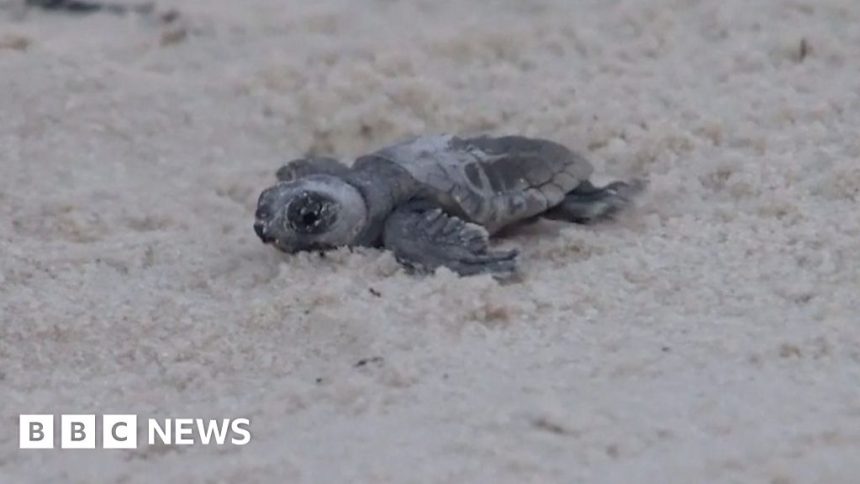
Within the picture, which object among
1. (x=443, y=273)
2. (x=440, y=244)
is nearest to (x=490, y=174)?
(x=440, y=244)

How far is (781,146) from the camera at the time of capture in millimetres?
3008

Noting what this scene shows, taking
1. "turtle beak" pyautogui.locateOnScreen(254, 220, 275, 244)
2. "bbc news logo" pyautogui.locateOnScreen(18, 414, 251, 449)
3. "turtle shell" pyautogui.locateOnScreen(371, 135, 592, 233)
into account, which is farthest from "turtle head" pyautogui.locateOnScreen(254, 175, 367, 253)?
"bbc news logo" pyautogui.locateOnScreen(18, 414, 251, 449)

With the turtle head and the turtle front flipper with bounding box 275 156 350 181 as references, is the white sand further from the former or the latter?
the turtle front flipper with bounding box 275 156 350 181

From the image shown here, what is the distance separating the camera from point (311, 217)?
255 cm

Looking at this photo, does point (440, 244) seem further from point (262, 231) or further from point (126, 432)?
point (126, 432)

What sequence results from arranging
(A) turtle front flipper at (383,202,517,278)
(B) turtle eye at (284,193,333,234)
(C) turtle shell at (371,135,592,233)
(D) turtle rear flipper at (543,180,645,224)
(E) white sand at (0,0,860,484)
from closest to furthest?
(E) white sand at (0,0,860,484), (A) turtle front flipper at (383,202,517,278), (B) turtle eye at (284,193,333,234), (C) turtle shell at (371,135,592,233), (D) turtle rear flipper at (543,180,645,224)

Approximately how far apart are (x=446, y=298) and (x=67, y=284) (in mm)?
685

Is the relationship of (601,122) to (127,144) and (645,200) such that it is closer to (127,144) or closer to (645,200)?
(645,200)

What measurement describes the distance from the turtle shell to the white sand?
9 cm

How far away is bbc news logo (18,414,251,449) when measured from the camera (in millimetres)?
1897

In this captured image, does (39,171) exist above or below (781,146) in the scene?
below

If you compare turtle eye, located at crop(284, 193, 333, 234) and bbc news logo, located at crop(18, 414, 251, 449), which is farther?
turtle eye, located at crop(284, 193, 333, 234)

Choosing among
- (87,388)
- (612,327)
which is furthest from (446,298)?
(87,388)

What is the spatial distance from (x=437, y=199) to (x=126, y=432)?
90cm
